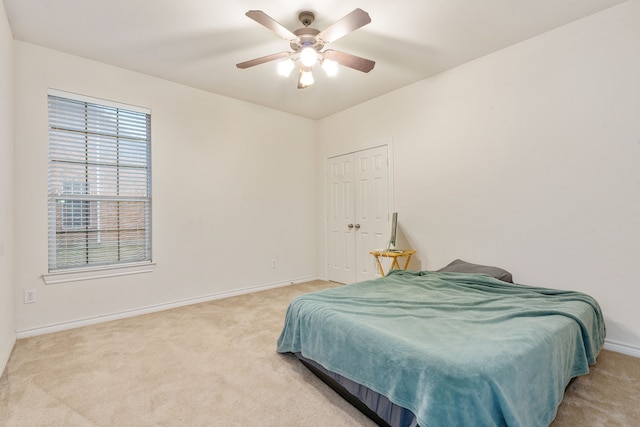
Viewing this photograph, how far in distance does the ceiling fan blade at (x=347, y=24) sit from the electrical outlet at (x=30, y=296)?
3.35 meters

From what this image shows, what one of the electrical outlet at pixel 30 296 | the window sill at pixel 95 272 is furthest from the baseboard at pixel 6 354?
the window sill at pixel 95 272

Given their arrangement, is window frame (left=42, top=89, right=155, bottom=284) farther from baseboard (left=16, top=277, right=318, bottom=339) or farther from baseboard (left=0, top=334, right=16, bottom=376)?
baseboard (left=0, top=334, right=16, bottom=376)

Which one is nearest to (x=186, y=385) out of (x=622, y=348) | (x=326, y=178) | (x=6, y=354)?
(x=6, y=354)

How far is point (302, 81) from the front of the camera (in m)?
2.64

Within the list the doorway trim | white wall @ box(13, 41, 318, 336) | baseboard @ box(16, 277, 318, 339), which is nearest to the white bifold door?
the doorway trim

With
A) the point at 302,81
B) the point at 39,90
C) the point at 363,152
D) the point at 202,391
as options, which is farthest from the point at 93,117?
the point at 363,152

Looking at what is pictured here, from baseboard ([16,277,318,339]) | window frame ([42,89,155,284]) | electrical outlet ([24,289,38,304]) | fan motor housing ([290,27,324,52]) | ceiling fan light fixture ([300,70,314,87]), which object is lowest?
baseboard ([16,277,318,339])

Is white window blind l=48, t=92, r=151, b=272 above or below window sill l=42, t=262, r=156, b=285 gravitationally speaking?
above

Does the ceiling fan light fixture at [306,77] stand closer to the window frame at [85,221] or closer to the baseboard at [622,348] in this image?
the window frame at [85,221]

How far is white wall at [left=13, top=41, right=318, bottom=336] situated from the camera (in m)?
2.73

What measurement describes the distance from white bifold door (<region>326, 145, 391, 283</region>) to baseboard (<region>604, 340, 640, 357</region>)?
223 cm

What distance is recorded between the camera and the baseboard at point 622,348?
224 centimetres

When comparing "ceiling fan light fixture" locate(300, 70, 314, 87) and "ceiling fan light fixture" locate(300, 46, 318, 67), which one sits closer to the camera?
"ceiling fan light fixture" locate(300, 46, 318, 67)

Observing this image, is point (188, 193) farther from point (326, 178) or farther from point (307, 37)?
point (307, 37)
